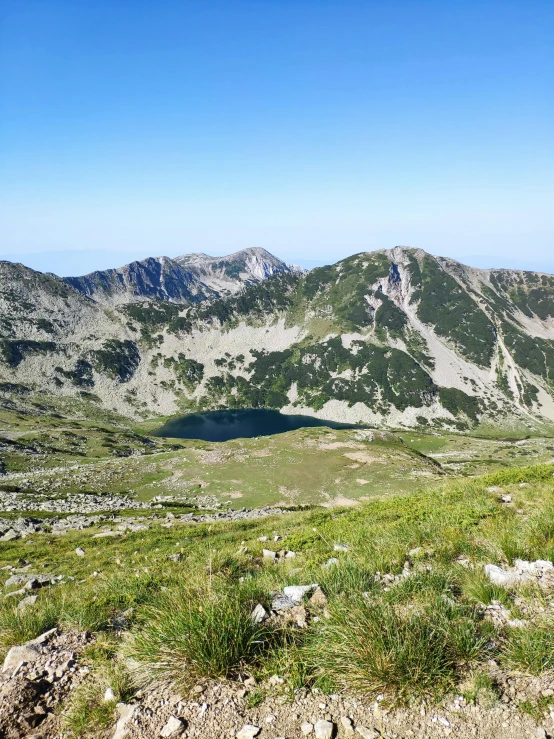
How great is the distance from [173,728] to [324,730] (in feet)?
5.34

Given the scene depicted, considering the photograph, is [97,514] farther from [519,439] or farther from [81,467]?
[519,439]

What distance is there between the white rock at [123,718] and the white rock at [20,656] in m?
1.84

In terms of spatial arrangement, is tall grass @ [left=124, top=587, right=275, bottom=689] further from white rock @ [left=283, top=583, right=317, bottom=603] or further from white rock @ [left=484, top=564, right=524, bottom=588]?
white rock @ [left=484, top=564, right=524, bottom=588]

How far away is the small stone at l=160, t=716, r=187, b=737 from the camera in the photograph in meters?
4.07

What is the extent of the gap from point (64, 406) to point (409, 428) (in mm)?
175742

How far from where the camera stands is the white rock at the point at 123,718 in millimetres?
4141

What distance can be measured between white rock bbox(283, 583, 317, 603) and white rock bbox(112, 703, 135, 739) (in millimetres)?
2873

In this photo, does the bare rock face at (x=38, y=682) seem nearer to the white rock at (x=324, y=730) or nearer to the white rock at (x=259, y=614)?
the white rock at (x=259, y=614)

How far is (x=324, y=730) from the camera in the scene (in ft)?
12.6

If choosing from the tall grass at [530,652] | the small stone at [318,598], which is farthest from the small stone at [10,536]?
the tall grass at [530,652]

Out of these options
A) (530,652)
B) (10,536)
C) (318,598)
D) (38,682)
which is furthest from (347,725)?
Answer: (10,536)

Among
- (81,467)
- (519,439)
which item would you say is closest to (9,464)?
(81,467)

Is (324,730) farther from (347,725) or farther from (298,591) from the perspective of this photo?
(298,591)

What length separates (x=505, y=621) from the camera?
5.20 metres
